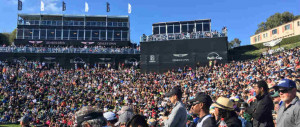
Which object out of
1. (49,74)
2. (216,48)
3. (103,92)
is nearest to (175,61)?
(216,48)

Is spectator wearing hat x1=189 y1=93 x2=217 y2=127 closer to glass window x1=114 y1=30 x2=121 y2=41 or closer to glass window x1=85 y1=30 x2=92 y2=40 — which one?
glass window x1=114 y1=30 x2=121 y2=41

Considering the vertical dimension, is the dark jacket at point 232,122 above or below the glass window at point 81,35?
below

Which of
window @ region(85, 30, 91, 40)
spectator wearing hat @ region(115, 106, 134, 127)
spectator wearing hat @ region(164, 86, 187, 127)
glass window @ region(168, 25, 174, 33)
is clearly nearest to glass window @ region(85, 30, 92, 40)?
window @ region(85, 30, 91, 40)

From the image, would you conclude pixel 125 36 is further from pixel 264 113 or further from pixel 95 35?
pixel 264 113

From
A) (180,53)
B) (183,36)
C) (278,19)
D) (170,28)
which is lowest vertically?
(180,53)

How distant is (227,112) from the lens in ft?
12.5

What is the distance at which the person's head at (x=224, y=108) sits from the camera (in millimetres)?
3769

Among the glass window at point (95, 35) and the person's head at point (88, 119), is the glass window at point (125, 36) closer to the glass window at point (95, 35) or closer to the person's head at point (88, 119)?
the glass window at point (95, 35)

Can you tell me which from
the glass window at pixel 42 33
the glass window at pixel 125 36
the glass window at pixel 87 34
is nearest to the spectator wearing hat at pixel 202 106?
the glass window at pixel 125 36

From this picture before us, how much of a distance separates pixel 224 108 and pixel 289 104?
1.15 meters

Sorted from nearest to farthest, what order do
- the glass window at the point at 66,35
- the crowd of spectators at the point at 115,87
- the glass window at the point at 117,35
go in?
the crowd of spectators at the point at 115,87
the glass window at the point at 66,35
the glass window at the point at 117,35

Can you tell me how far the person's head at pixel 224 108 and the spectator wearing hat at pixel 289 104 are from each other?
3.12 ft

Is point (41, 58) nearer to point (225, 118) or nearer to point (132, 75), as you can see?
point (132, 75)

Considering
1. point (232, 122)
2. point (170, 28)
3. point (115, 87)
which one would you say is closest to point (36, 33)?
point (115, 87)
